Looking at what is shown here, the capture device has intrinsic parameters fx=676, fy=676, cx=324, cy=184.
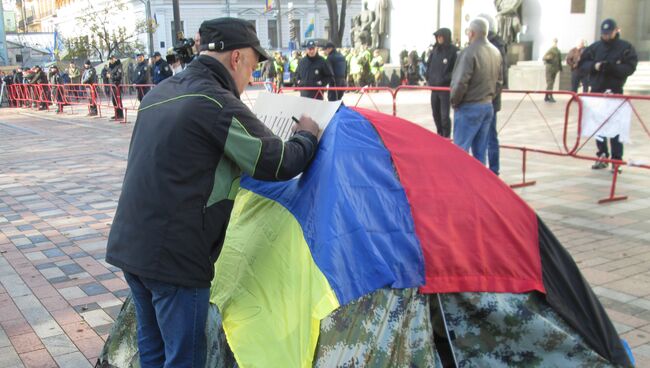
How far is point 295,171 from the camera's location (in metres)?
2.65

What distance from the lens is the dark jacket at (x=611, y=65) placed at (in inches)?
343

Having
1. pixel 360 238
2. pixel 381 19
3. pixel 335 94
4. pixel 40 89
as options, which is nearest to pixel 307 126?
pixel 360 238

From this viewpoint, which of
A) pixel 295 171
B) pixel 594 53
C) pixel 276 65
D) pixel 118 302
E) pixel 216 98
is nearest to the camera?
pixel 216 98

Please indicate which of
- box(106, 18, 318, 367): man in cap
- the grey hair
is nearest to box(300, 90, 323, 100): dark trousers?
the grey hair

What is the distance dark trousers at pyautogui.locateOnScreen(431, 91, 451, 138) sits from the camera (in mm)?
9836

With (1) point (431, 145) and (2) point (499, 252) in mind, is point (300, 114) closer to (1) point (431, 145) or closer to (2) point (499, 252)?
(1) point (431, 145)

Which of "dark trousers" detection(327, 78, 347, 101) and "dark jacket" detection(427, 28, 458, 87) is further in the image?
"dark trousers" detection(327, 78, 347, 101)

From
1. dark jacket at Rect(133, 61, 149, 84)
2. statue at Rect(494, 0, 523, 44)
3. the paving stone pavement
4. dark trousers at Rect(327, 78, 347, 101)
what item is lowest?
the paving stone pavement

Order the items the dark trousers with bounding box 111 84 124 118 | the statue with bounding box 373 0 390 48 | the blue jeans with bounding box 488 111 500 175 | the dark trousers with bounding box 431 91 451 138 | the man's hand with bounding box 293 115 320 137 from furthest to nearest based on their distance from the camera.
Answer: the statue with bounding box 373 0 390 48
the dark trousers with bounding box 111 84 124 118
the dark trousers with bounding box 431 91 451 138
the blue jeans with bounding box 488 111 500 175
the man's hand with bounding box 293 115 320 137

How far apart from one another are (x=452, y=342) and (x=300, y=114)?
126cm

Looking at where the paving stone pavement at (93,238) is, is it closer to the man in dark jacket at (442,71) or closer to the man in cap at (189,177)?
the man in dark jacket at (442,71)

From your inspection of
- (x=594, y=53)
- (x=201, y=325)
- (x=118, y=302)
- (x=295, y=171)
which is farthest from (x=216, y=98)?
(x=594, y=53)

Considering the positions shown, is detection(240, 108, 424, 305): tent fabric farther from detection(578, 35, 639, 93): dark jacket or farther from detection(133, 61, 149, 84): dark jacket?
detection(133, 61, 149, 84): dark jacket

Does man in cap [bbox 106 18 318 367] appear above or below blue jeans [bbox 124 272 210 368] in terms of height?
above
